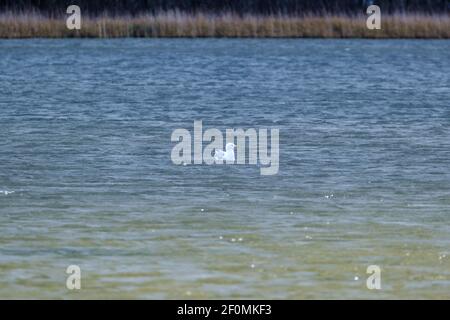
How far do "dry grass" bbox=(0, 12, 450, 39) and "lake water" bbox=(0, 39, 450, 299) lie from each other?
52.5ft

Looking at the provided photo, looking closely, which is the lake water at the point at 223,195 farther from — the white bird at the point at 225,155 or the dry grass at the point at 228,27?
the dry grass at the point at 228,27

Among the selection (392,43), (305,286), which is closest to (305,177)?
(305,286)

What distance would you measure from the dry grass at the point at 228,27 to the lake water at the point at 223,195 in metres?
16.0

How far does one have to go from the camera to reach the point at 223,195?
12.3m

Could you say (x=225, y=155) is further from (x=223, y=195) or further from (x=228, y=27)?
(x=228, y=27)

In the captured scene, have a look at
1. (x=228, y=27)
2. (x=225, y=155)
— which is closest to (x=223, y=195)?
(x=225, y=155)

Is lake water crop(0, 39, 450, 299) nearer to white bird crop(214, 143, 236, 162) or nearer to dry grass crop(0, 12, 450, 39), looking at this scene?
white bird crop(214, 143, 236, 162)

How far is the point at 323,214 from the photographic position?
36.9ft

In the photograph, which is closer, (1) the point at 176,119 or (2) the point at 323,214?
(2) the point at 323,214

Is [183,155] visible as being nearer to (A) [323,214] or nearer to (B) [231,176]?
(B) [231,176]

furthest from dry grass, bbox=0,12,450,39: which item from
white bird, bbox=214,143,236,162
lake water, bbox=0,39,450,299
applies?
white bird, bbox=214,143,236,162

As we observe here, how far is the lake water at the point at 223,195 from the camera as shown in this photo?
8953 millimetres

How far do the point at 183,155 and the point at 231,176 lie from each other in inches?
64.9

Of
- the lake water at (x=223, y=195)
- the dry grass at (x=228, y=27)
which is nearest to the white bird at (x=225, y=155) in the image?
the lake water at (x=223, y=195)
